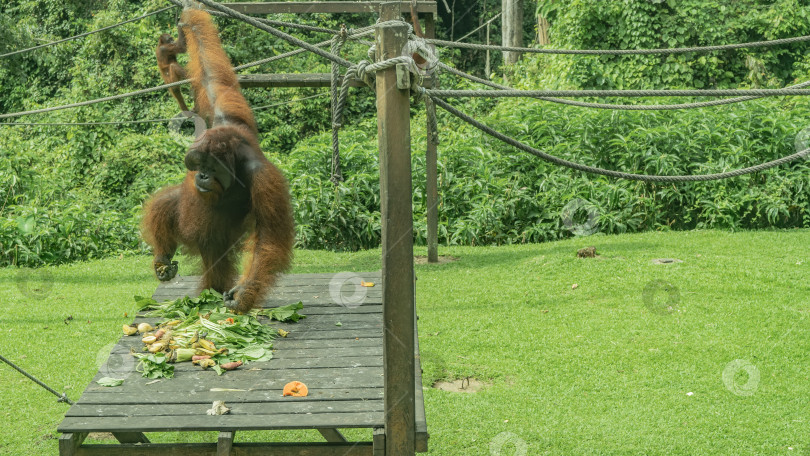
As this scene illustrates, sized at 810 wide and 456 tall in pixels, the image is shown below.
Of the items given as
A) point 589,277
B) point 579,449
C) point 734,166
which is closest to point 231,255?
point 579,449

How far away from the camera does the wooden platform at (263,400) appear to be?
273 centimetres

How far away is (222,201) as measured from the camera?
4074 millimetres

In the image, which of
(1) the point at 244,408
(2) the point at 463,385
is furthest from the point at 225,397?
(2) the point at 463,385

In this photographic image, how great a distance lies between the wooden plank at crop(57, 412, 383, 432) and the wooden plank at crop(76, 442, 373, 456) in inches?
3.7

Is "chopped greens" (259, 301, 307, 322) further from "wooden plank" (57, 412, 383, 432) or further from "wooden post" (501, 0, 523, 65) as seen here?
"wooden post" (501, 0, 523, 65)

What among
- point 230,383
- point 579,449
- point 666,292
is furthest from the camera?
point 666,292

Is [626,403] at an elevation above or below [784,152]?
below

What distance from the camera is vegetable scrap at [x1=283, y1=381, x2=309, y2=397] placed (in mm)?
3010

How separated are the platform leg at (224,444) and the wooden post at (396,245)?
A: 0.54 meters

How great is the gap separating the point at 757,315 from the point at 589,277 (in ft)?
4.49

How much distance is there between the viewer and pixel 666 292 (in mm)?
6062

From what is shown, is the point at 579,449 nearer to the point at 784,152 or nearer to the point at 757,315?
the point at 757,315

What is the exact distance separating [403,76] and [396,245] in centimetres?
53

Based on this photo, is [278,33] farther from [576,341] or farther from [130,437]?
[576,341]
